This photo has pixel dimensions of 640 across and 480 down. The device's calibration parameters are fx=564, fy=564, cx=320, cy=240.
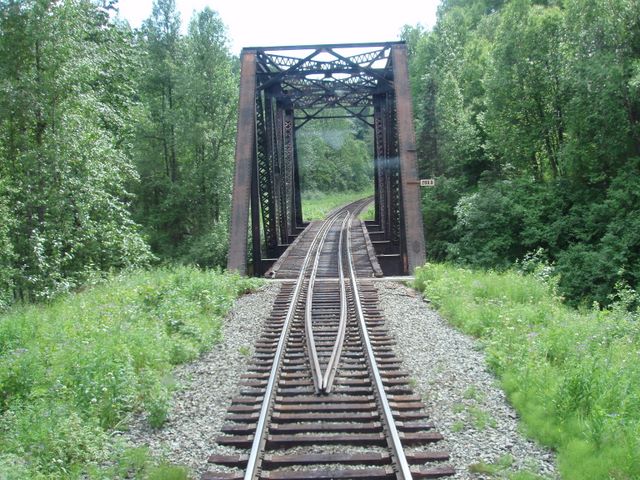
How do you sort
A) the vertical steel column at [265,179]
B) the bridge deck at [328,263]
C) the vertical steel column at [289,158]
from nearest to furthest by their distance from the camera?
the bridge deck at [328,263] → the vertical steel column at [265,179] → the vertical steel column at [289,158]

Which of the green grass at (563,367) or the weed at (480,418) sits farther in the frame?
the weed at (480,418)

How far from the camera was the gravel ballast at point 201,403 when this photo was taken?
4676mm

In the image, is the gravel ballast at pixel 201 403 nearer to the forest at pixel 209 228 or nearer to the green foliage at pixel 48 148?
the forest at pixel 209 228

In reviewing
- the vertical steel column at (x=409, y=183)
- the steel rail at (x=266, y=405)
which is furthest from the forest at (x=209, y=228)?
the vertical steel column at (x=409, y=183)

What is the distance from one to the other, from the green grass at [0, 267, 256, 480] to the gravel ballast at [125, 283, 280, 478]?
0.16 m

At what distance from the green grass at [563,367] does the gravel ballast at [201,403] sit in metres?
2.80

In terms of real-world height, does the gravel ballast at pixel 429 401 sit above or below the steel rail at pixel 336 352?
below

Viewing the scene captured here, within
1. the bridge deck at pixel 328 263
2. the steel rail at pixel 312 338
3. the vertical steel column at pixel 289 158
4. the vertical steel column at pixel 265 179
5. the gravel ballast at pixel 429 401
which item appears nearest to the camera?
the gravel ballast at pixel 429 401

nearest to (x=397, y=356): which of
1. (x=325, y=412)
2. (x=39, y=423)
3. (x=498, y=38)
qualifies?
(x=325, y=412)

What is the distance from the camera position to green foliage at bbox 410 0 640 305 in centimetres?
1708

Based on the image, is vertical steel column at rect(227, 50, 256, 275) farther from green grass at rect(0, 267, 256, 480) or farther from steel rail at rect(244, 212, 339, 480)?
steel rail at rect(244, 212, 339, 480)

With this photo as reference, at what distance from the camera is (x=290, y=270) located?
1422 cm

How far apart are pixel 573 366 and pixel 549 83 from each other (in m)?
19.7

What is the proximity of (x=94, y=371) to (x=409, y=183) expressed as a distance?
8.86m
